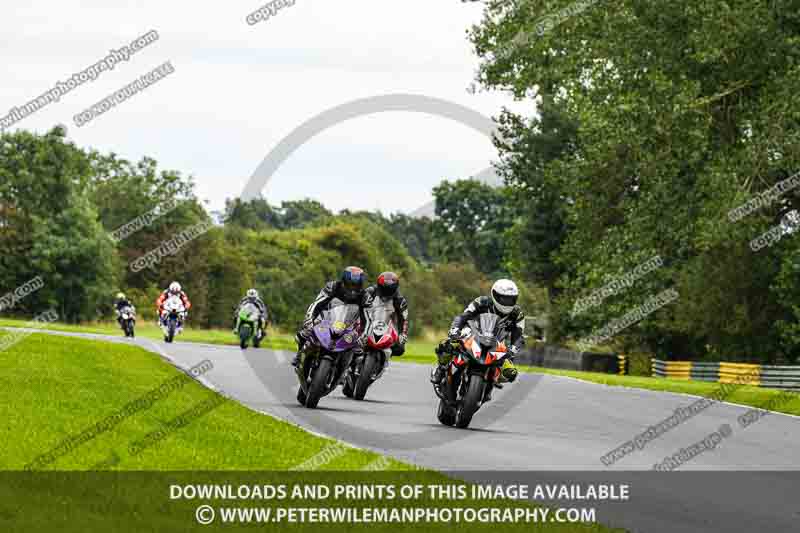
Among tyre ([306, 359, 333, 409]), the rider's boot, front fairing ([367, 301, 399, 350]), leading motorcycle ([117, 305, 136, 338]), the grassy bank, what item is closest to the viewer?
the rider's boot

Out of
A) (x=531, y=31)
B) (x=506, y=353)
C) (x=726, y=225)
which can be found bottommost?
(x=506, y=353)

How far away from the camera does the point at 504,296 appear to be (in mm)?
16719

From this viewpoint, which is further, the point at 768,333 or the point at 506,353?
the point at 768,333

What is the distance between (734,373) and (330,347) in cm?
2367

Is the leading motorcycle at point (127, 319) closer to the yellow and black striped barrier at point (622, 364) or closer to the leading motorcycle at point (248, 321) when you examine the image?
the leading motorcycle at point (248, 321)

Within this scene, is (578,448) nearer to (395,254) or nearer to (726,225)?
(726,225)

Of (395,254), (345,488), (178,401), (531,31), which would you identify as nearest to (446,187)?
(395,254)

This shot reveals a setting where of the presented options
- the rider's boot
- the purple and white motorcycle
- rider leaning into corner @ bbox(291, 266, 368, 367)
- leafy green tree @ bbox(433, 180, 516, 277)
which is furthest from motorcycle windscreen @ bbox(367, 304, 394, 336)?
leafy green tree @ bbox(433, 180, 516, 277)

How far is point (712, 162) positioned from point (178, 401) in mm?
19422

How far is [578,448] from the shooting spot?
15.2m

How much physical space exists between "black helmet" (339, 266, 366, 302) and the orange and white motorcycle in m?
1.94

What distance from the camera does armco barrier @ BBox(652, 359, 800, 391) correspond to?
36781 millimetres

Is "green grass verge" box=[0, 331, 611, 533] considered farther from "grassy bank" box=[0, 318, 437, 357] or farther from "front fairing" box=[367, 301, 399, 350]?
"grassy bank" box=[0, 318, 437, 357]

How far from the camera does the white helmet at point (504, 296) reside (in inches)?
658
